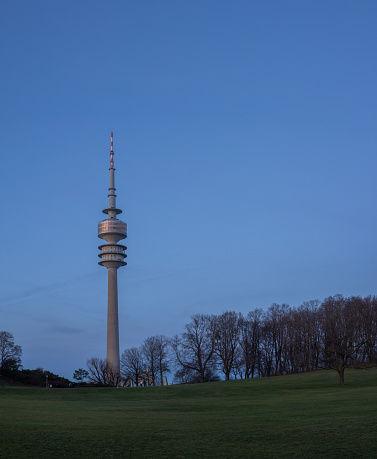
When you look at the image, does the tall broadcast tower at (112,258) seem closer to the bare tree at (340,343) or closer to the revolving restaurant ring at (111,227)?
the revolving restaurant ring at (111,227)

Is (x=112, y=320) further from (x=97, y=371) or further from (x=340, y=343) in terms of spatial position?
(x=340, y=343)

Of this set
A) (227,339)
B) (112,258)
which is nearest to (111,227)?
(112,258)

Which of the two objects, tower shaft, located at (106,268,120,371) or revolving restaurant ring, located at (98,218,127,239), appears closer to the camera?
tower shaft, located at (106,268,120,371)

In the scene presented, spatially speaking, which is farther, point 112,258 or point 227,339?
point 112,258

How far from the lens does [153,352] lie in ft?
342

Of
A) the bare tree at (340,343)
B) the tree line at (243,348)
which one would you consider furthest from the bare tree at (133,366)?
the bare tree at (340,343)

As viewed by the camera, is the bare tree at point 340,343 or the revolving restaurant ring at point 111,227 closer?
the bare tree at point 340,343

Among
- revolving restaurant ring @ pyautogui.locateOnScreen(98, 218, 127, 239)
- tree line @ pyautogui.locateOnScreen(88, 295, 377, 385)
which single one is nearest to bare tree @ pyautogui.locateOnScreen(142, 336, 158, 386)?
tree line @ pyautogui.locateOnScreen(88, 295, 377, 385)

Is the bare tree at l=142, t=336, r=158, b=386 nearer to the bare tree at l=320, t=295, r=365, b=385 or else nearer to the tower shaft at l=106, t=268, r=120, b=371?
the tower shaft at l=106, t=268, r=120, b=371

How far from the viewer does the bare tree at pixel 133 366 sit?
103 meters

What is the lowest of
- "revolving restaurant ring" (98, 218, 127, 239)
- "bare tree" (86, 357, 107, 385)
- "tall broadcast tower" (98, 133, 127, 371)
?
"bare tree" (86, 357, 107, 385)

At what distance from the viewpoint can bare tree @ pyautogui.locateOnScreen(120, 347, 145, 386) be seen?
10336 centimetres

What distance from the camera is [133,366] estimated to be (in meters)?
106

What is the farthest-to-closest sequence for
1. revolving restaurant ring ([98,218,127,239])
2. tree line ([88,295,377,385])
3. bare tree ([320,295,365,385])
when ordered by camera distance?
1. revolving restaurant ring ([98,218,127,239])
2. tree line ([88,295,377,385])
3. bare tree ([320,295,365,385])
